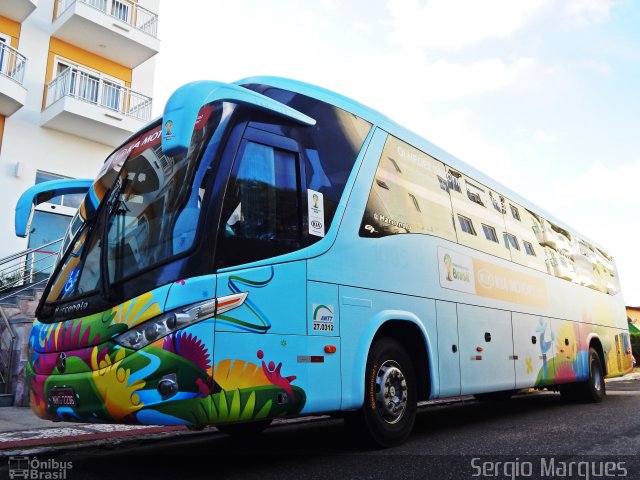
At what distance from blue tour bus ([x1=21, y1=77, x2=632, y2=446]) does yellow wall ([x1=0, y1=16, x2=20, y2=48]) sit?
11.7 meters

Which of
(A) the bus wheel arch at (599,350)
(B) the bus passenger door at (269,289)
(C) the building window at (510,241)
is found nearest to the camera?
(B) the bus passenger door at (269,289)

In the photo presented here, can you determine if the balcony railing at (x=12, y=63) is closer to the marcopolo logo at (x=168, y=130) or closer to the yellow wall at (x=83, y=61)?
the yellow wall at (x=83, y=61)

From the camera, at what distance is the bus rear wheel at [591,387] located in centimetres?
1047

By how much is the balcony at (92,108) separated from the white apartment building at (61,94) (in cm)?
3

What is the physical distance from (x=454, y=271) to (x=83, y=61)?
48.3 feet

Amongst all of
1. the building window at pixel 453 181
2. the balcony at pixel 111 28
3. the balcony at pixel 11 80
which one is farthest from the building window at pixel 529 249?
the balcony at pixel 111 28

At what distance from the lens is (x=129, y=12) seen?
1780 cm

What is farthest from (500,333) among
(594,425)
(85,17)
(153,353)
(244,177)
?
(85,17)

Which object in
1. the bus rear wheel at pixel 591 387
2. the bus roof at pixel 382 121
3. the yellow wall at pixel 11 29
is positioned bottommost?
the bus rear wheel at pixel 591 387

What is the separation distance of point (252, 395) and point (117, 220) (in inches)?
73.1

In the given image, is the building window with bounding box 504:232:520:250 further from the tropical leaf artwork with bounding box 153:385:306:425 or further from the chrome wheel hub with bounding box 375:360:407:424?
the tropical leaf artwork with bounding box 153:385:306:425

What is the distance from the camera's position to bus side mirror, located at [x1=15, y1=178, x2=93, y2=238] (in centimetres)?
620

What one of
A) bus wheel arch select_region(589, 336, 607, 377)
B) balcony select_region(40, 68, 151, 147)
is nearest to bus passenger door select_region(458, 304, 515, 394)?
bus wheel arch select_region(589, 336, 607, 377)

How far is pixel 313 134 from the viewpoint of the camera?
5188 millimetres
